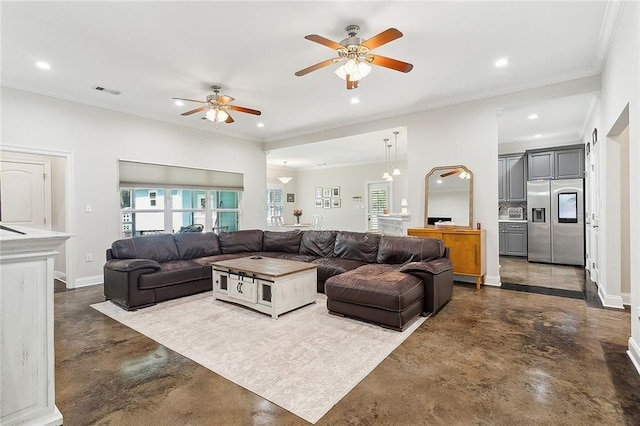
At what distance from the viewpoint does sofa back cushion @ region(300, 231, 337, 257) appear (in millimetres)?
5055

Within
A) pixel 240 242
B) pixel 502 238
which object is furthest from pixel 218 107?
pixel 502 238

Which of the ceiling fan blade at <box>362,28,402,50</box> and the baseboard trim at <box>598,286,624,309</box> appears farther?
the baseboard trim at <box>598,286,624,309</box>

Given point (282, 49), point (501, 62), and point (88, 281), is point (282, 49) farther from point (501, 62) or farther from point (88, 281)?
point (88, 281)

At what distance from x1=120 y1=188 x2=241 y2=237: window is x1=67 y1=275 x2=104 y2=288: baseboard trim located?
0.82 m

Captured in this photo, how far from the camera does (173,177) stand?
6098 mm

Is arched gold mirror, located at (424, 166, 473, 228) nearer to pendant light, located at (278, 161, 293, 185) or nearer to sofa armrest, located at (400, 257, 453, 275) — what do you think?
sofa armrest, located at (400, 257, 453, 275)

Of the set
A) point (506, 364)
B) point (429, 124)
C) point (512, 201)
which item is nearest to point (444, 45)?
point (429, 124)

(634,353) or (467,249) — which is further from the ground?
(467,249)

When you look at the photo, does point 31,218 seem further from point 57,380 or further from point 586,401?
point 586,401

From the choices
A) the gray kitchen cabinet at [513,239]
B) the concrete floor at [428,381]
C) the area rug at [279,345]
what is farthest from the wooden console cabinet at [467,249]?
the gray kitchen cabinet at [513,239]

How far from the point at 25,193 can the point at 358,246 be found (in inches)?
224

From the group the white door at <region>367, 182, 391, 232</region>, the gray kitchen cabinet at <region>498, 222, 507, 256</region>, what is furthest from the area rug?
the white door at <region>367, 182, 391, 232</region>

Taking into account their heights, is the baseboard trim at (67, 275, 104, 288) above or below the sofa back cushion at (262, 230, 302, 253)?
below

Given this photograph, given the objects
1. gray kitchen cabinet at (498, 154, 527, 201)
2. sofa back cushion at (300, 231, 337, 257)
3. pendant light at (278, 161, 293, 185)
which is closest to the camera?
sofa back cushion at (300, 231, 337, 257)
